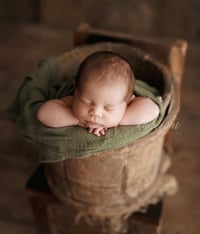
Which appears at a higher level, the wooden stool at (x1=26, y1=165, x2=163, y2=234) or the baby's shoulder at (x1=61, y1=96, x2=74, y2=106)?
the baby's shoulder at (x1=61, y1=96, x2=74, y2=106)

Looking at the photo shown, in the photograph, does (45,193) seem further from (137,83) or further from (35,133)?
(137,83)

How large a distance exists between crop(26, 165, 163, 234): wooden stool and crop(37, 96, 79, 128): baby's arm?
0.97ft

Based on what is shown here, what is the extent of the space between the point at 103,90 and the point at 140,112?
0.13m

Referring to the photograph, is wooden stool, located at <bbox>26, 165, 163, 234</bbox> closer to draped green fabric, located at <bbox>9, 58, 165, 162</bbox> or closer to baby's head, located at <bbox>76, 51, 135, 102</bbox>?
draped green fabric, located at <bbox>9, 58, 165, 162</bbox>

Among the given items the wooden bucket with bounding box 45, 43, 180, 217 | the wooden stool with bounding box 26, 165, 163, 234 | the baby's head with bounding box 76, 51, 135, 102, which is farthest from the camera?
the wooden stool with bounding box 26, 165, 163, 234

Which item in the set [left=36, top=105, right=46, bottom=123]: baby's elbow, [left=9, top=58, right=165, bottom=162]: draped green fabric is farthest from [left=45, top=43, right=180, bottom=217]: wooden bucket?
[left=36, top=105, right=46, bottom=123]: baby's elbow

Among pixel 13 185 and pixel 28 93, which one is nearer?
pixel 28 93

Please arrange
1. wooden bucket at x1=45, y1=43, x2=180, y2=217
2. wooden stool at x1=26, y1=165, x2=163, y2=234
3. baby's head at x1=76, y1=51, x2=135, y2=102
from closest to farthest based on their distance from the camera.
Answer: baby's head at x1=76, y1=51, x2=135, y2=102 < wooden bucket at x1=45, y1=43, x2=180, y2=217 < wooden stool at x1=26, y1=165, x2=163, y2=234

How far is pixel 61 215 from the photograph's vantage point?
1.21m

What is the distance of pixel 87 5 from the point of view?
6.47 ft

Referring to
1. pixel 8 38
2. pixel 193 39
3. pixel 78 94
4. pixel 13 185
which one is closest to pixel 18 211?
pixel 13 185

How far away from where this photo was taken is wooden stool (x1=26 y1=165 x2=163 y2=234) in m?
1.14

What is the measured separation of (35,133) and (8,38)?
116 centimetres

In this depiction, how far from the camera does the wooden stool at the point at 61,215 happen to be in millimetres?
1139
